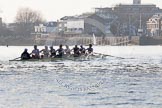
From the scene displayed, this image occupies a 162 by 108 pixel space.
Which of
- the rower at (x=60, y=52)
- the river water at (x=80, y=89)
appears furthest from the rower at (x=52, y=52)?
the river water at (x=80, y=89)

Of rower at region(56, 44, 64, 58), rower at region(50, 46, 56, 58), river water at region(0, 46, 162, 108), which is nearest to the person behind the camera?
river water at region(0, 46, 162, 108)

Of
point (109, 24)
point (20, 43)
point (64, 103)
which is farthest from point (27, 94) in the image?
point (109, 24)

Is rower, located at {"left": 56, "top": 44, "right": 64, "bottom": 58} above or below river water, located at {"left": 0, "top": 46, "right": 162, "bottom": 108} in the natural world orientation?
above

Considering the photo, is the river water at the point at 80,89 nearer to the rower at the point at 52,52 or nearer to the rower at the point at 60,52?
the rower at the point at 52,52

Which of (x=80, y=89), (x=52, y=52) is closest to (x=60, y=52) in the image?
(x=52, y=52)

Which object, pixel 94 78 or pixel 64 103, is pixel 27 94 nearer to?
pixel 64 103

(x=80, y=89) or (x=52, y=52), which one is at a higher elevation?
(x=52, y=52)

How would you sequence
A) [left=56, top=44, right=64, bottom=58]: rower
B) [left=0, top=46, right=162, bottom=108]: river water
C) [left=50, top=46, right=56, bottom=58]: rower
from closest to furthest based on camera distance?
[left=0, top=46, right=162, bottom=108]: river water, [left=50, top=46, right=56, bottom=58]: rower, [left=56, top=44, right=64, bottom=58]: rower

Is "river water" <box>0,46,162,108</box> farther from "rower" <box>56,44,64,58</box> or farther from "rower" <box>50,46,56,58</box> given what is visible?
"rower" <box>56,44,64,58</box>

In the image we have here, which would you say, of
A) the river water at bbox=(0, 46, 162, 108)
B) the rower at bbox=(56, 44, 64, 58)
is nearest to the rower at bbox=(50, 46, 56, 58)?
the rower at bbox=(56, 44, 64, 58)

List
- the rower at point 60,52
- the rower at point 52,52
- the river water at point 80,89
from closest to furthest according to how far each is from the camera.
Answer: the river water at point 80,89 → the rower at point 52,52 → the rower at point 60,52

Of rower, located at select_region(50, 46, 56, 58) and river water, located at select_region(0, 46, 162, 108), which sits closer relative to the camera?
river water, located at select_region(0, 46, 162, 108)

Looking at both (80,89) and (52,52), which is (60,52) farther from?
(80,89)

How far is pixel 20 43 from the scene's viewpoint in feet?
560
